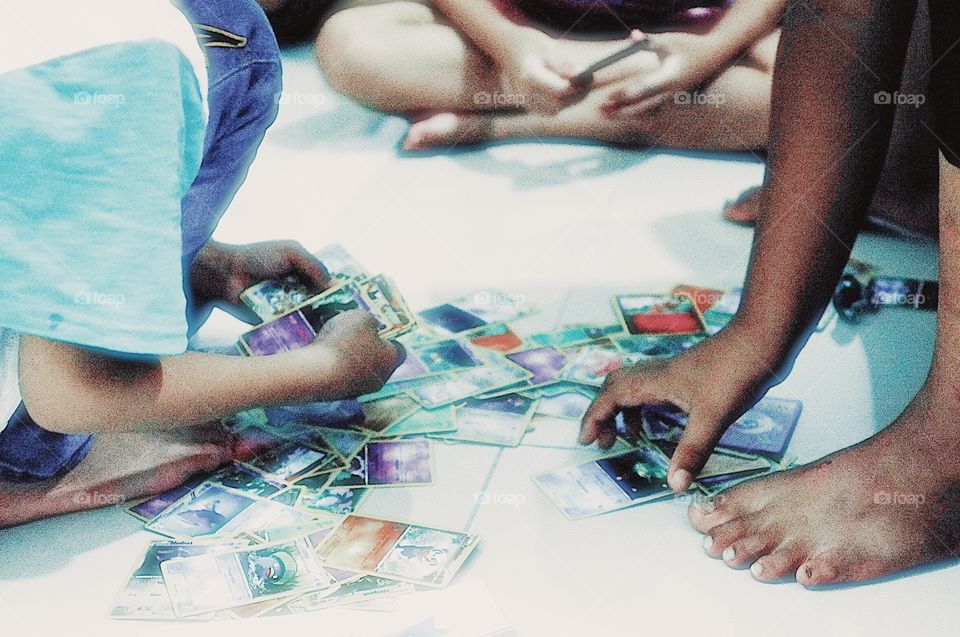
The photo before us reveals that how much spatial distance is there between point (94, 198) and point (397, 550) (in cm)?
47

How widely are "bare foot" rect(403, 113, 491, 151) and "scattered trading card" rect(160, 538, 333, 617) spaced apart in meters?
1.09

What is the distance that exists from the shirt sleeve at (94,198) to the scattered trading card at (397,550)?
294mm

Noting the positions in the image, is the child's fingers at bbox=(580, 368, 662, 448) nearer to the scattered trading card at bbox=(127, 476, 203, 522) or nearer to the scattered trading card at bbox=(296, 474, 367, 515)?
the scattered trading card at bbox=(296, 474, 367, 515)

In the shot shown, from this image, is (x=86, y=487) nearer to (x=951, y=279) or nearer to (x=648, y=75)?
(x=951, y=279)

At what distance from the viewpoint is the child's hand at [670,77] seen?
73.0 inches

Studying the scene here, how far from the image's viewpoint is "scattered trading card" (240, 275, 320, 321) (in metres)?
1.37

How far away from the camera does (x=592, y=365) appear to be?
1325 mm

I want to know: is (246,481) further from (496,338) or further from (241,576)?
(496,338)

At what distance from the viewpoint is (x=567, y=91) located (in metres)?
1.88
